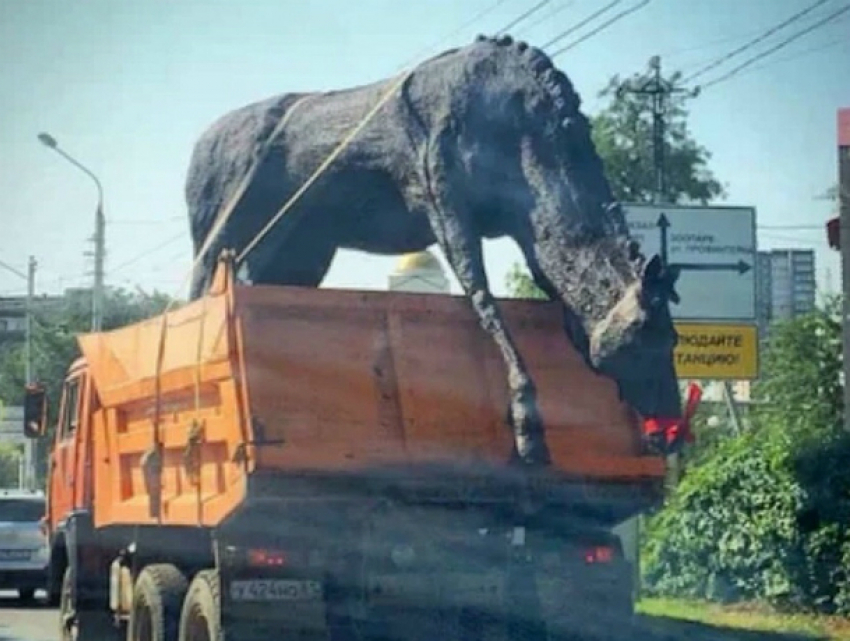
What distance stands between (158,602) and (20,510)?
600 inches

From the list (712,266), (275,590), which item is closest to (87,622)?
(275,590)

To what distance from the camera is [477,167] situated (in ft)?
39.4

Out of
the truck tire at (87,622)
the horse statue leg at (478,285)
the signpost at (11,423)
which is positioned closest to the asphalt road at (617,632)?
the horse statue leg at (478,285)

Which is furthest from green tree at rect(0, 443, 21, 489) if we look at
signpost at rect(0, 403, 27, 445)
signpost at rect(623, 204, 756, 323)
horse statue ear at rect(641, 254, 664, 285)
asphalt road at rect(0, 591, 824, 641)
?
horse statue ear at rect(641, 254, 664, 285)

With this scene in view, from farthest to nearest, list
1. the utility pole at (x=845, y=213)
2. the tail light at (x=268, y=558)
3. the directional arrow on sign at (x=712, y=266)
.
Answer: the utility pole at (x=845, y=213) → the directional arrow on sign at (x=712, y=266) → the tail light at (x=268, y=558)

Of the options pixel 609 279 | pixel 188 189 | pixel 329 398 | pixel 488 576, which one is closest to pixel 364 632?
pixel 488 576

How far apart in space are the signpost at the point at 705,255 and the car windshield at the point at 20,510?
1135 cm

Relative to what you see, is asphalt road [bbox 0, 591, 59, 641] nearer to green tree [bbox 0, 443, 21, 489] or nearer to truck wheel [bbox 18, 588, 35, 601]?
truck wheel [bbox 18, 588, 35, 601]

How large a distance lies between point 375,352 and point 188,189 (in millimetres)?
5202

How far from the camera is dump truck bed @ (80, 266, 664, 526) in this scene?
1028 centimetres

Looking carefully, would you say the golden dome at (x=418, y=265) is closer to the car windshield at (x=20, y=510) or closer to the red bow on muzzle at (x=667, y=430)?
the red bow on muzzle at (x=667, y=430)

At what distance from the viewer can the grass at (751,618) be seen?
15.1 meters

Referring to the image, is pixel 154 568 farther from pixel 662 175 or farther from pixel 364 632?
pixel 662 175

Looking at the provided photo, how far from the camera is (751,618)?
16406 millimetres
